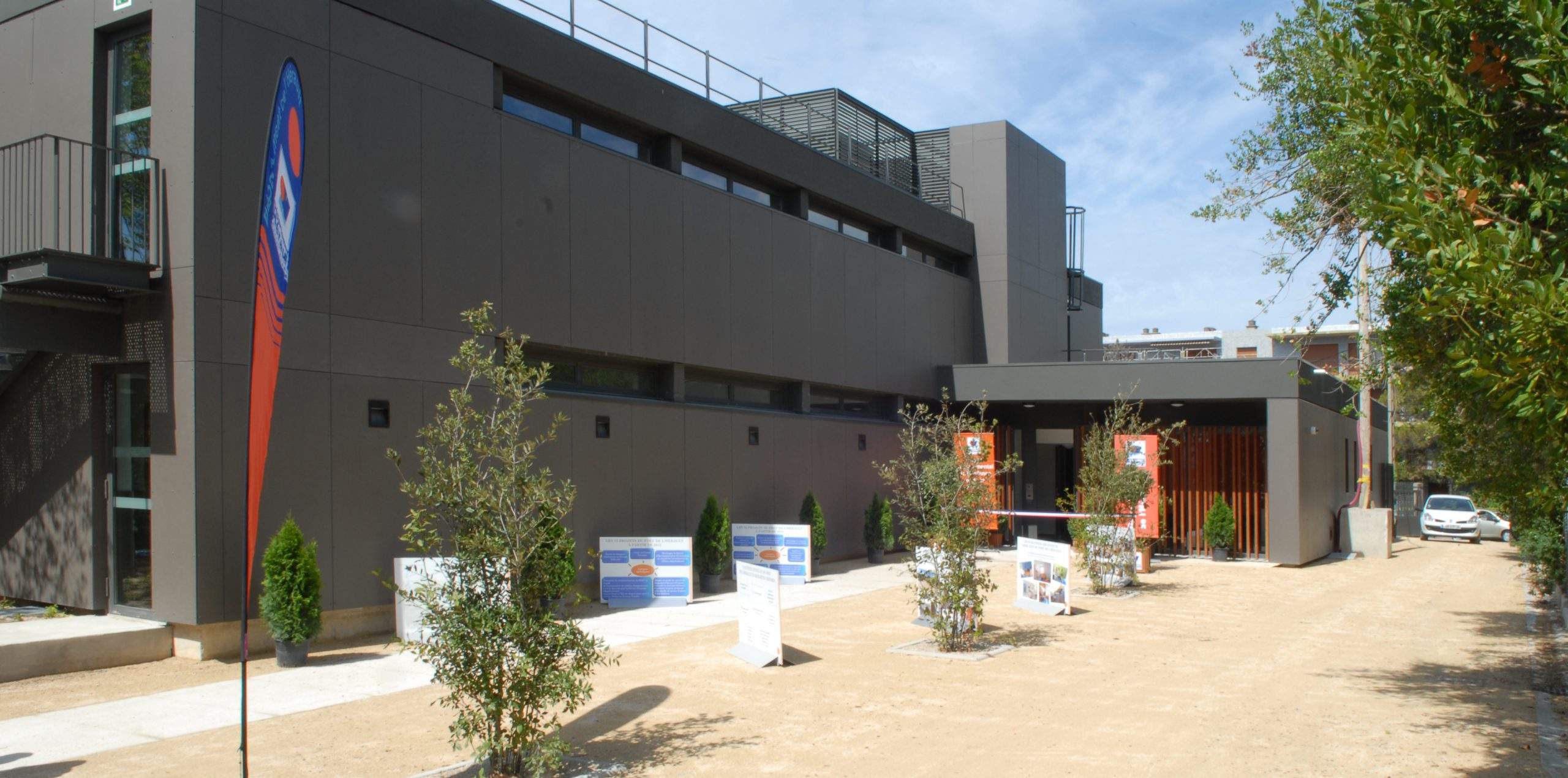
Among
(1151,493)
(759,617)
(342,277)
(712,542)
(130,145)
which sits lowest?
(759,617)

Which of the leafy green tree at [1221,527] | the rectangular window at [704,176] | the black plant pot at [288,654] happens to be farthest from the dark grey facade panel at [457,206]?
the leafy green tree at [1221,527]

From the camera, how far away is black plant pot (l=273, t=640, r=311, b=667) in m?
11.3

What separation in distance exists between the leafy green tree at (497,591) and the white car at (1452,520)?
34.8 m

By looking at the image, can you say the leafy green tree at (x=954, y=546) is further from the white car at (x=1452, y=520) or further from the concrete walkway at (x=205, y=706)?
the white car at (x=1452, y=520)

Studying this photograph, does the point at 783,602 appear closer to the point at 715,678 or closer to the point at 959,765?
the point at 715,678

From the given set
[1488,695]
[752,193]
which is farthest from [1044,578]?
[752,193]

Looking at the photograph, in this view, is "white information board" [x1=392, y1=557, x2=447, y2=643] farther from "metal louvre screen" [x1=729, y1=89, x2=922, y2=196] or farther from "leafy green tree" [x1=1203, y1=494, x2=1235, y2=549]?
"leafy green tree" [x1=1203, y1=494, x2=1235, y2=549]

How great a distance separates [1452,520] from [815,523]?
24749 mm

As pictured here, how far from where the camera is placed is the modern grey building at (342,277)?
11.6 metres

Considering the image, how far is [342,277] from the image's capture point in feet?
42.4

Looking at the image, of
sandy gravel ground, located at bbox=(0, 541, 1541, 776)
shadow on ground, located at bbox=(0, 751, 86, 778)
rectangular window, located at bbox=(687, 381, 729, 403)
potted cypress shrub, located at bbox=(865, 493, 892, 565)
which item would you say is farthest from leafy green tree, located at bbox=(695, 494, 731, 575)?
shadow on ground, located at bbox=(0, 751, 86, 778)

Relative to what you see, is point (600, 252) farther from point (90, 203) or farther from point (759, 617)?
point (759, 617)

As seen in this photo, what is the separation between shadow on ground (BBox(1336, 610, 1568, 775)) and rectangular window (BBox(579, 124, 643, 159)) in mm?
12562

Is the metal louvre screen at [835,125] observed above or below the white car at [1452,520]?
above
